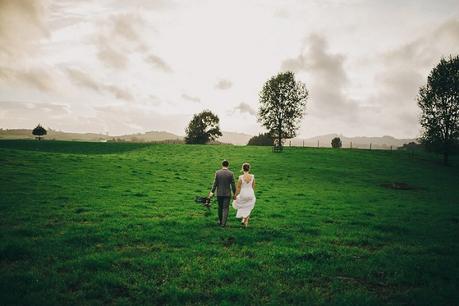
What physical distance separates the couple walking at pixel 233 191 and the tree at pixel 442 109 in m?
58.8

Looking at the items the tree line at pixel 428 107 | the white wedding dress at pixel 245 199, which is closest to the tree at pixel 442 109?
the tree line at pixel 428 107

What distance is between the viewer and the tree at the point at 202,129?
109188mm

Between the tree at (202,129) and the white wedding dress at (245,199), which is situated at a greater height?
the tree at (202,129)

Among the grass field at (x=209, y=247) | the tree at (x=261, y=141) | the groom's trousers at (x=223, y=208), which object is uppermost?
the tree at (x=261, y=141)

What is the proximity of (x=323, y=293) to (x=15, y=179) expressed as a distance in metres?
26.1

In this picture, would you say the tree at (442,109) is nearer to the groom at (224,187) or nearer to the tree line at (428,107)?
the tree line at (428,107)

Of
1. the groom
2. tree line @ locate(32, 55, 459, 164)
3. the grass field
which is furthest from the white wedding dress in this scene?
tree line @ locate(32, 55, 459, 164)

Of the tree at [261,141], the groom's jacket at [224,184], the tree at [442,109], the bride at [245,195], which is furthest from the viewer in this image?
the tree at [261,141]

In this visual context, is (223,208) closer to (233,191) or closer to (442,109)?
(233,191)

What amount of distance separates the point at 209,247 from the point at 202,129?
329 ft

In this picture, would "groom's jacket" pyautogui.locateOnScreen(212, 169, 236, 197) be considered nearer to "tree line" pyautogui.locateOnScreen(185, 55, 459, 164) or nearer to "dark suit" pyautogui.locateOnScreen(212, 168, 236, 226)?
"dark suit" pyautogui.locateOnScreen(212, 168, 236, 226)

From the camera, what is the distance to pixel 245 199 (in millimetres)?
14742

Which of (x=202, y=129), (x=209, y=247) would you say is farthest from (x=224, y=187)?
(x=202, y=129)

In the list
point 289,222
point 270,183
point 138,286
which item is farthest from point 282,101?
point 138,286
